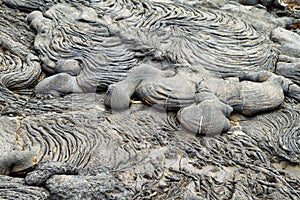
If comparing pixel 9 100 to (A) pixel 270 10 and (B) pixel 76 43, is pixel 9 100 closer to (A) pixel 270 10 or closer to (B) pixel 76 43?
(B) pixel 76 43

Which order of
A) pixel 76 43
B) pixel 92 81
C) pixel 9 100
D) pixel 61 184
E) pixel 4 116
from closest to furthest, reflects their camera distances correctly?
pixel 61 184
pixel 4 116
pixel 9 100
pixel 92 81
pixel 76 43

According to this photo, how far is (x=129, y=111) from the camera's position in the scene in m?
4.70

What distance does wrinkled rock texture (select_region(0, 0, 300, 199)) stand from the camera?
3.88 m

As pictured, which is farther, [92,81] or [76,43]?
[76,43]

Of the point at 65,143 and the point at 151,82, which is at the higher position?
the point at 151,82

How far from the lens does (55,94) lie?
194 inches

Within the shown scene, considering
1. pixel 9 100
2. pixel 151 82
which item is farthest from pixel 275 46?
pixel 9 100

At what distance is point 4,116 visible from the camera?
14.5ft

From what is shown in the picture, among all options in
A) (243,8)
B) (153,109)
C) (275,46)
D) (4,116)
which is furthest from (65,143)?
(243,8)

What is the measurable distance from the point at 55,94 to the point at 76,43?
96 centimetres

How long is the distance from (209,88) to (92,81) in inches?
52.9

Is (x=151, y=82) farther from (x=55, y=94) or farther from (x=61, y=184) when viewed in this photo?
(x=61, y=184)

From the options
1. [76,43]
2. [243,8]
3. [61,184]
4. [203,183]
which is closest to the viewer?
[61,184]

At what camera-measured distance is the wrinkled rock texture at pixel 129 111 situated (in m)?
3.88
